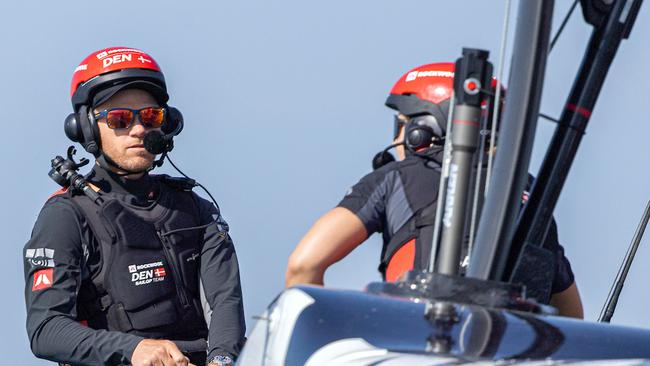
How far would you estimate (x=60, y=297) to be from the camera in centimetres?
539

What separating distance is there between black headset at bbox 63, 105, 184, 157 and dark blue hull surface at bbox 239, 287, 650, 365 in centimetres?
300

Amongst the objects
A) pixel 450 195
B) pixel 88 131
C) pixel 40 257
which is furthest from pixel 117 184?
pixel 450 195

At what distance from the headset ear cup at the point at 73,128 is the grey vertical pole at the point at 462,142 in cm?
290

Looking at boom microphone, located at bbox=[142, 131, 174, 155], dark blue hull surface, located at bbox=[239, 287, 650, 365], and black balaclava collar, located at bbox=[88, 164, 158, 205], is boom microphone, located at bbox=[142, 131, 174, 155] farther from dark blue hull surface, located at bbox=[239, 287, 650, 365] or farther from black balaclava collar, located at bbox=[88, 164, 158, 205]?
dark blue hull surface, located at bbox=[239, 287, 650, 365]

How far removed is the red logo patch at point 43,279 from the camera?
17.7 ft

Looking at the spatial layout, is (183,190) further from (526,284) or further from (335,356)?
(335,356)

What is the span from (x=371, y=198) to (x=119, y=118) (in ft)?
5.15

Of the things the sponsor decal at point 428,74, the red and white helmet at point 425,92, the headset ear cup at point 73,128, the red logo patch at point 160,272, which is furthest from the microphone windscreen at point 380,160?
the headset ear cup at point 73,128

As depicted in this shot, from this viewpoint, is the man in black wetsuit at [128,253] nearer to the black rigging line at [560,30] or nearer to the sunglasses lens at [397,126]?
the sunglasses lens at [397,126]

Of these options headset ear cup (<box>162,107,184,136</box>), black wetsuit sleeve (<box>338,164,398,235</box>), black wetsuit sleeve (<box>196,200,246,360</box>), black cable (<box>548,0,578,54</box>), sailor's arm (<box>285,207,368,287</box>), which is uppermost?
black cable (<box>548,0,578,54</box>)

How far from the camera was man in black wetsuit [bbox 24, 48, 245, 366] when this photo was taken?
17.7ft

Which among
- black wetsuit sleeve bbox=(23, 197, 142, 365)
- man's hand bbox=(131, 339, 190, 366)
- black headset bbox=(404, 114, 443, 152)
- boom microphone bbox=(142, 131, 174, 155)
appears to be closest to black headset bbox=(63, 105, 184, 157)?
boom microphone bbox=(142, 131, 174, 155)

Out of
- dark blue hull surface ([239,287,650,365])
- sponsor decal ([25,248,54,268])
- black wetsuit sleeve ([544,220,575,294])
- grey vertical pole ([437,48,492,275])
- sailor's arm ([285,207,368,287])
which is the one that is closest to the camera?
dark blue hull surface ([239,287,650,365])

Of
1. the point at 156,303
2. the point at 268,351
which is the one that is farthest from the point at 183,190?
the point at 268,351
